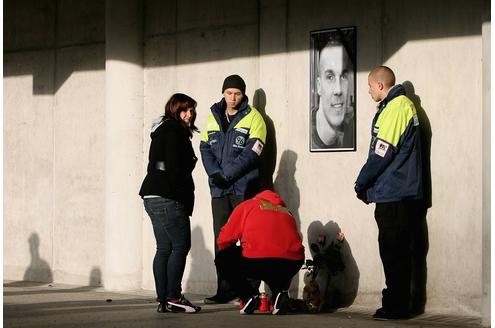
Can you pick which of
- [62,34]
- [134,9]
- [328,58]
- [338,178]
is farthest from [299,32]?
[62,34]

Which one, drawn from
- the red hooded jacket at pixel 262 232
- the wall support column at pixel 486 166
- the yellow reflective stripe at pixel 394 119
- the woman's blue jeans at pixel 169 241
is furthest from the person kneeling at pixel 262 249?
the wall support column at pixel 486 166

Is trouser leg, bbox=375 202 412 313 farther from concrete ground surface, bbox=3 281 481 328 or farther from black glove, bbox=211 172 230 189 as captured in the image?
black glove, bbox=211 172 230 189

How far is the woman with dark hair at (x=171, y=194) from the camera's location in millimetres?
10016

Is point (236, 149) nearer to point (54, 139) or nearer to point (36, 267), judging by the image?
point (54, 139)

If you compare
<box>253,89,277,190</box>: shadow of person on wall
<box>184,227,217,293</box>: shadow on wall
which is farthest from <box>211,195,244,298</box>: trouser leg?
<box>184,227,217,293</box>: shadow on wall

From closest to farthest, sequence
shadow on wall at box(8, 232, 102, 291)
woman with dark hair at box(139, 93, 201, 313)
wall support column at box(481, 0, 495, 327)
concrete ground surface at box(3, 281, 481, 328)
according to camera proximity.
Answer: wall support column at box(481, 0, 495, 327), concrete ground surface at box(3, 281, 481, 328), woman with dark hair at box(139, 93, 201, 313), shadow on wall at box(8, 232, 102, 291)

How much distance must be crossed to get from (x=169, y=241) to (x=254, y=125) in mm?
1370

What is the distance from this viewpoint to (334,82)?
35.5ft

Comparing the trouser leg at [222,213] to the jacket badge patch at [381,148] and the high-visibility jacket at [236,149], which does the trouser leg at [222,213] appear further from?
the jacket badge patch at [381,148]

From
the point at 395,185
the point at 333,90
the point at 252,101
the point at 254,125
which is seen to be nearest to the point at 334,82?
the point at 333,90

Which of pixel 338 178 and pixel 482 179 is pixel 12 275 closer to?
pixel 338 178

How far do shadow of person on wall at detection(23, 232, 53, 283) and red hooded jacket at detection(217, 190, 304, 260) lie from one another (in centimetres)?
441

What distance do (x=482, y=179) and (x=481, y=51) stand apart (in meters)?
1.04

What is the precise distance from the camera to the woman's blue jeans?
33.0 feet
